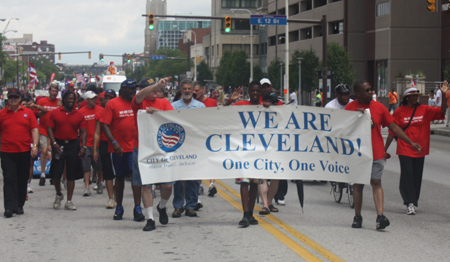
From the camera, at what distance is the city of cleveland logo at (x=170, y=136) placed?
821cm

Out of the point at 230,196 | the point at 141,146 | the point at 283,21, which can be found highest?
the point at 283,21

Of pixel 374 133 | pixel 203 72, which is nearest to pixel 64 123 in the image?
pixel 374 133

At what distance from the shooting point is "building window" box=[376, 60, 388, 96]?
54594 millimetres

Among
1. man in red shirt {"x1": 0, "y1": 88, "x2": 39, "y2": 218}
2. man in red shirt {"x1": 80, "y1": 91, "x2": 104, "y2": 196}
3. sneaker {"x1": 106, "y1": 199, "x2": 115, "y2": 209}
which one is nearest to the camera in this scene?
man in red shirt {"x1": 0, "y1": 88, "x2": 39, "y2": 218}

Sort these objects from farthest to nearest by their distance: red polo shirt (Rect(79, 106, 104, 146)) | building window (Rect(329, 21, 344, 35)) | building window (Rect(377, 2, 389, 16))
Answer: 1. building window (Rect(329, 21, 344, 35))
2. building window (Rect(377, 2, 389, 16))
3. red polo shirt (Rect(79, 106, 104, 146))

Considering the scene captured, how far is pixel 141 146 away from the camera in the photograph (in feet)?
26.7

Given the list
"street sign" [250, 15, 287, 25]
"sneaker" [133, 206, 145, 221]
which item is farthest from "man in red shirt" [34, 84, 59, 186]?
"street sign" [250, 15, 287, 25]

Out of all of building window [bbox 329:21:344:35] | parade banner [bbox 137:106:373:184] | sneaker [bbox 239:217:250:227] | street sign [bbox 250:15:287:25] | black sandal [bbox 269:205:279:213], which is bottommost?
black sandal [bbox 269:205:279:213]

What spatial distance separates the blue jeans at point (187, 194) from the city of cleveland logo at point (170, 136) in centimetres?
88

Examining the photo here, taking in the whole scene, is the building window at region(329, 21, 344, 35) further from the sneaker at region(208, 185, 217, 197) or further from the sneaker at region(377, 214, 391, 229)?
the sneaker at region(377, 214, 391, 229)

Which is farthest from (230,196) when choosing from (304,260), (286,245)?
(304,260)

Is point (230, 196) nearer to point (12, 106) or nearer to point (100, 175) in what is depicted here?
point (100, 175)

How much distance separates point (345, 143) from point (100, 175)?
5559mm

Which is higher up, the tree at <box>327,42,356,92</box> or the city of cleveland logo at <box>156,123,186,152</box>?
the tree at <box>327,42,356,92</box>
